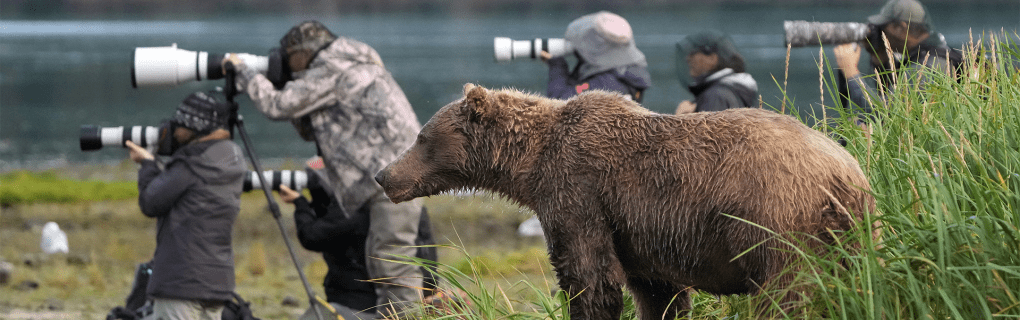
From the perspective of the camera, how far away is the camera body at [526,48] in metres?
7.45

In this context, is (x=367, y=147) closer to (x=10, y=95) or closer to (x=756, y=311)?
(x=756, y=311)

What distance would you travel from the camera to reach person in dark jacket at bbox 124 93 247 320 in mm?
5734

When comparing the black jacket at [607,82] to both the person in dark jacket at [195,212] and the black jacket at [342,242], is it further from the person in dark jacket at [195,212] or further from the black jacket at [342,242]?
the person in dark jacket at [195,212]

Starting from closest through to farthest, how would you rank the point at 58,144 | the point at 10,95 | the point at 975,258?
1. the point at 975,258
2. the point at 58,144
3. the point at 10,95

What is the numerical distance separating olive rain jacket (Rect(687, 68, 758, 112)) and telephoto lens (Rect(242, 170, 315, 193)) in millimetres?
2449

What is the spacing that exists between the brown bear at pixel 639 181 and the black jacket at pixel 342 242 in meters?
3.26

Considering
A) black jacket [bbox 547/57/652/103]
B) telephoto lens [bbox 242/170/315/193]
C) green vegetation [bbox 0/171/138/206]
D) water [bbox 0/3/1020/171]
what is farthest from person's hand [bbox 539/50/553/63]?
green vegetation [bbox 0/171/138/206]

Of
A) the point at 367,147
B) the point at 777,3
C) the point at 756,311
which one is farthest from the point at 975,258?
the point at 777,3

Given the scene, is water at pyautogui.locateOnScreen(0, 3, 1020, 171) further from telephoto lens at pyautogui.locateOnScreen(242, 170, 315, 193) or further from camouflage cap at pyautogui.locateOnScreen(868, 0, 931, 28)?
telephoto lens at pyautogui.locateOnScreen(242, 170, 315, 193)

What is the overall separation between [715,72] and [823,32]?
2.93 ft

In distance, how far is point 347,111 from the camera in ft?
20.2

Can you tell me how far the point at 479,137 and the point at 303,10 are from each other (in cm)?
11753

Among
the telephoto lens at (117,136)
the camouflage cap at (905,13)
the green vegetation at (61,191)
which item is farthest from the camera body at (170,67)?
the green vegetation at (61,191)

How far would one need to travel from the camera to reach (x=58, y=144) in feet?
82.3
